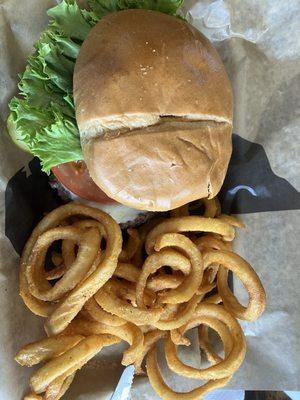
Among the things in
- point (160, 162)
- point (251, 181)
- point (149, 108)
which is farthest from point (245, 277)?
point (149, 108)

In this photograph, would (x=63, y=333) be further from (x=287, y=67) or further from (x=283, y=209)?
(x=287, y=67)

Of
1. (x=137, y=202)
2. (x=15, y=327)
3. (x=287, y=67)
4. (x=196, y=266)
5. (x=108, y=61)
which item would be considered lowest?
(x=15, y=327)

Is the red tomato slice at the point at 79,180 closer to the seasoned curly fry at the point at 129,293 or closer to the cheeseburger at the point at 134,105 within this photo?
the seasoned curly fry at the point at 129,293

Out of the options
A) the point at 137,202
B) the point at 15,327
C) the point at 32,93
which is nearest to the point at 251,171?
the point at 137,202

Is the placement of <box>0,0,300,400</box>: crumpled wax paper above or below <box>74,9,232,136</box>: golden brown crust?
below

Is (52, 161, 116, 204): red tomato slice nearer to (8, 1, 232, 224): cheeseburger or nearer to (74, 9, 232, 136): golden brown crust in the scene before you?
(8, 1, 232, 224): cheeseburger

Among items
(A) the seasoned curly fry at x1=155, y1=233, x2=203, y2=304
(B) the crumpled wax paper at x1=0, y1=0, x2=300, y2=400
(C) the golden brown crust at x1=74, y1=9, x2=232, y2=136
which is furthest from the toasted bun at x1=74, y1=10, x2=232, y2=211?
(B) the crumpled wax paper at x1=0, y1=0, x2=300, y2=400

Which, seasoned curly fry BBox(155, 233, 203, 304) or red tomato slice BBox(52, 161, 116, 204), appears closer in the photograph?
seasoned curly fry BBox(155, 233, 203, 304)
